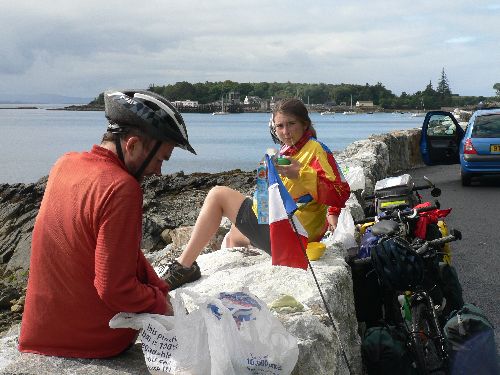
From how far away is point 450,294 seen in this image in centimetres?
542

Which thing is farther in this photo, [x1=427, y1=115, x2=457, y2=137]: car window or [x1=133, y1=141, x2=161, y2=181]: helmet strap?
[x1=427, y1=115, x2=457, y2=137]: car window

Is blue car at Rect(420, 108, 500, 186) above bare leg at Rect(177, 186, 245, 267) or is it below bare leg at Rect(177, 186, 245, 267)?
below

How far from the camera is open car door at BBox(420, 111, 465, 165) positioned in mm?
15414

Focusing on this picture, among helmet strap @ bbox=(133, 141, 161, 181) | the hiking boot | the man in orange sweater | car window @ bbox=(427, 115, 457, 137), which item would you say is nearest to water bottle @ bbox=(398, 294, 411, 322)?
the hiking boot

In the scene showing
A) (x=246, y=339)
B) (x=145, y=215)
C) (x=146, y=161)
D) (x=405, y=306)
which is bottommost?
(x=145, y=215)

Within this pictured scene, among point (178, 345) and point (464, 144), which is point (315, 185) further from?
point (464, 144)

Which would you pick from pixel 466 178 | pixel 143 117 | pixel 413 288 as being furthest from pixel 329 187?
pixel 466 178

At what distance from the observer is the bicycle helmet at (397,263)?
4.53 m

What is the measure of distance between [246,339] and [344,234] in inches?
117

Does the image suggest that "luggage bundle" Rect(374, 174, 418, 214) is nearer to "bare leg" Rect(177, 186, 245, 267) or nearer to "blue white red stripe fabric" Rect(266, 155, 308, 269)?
"bare leg" Rect(177, 186, 245, 267)

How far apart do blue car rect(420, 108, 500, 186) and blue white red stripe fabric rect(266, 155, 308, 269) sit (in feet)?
38.1

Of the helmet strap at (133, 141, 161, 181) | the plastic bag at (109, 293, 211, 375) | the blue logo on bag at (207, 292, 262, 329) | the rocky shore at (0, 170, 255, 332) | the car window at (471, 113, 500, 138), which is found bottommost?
the rocky shore at (0, 170, 255, 332)

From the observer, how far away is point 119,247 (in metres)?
2.77

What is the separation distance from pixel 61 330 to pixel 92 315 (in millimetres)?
136
